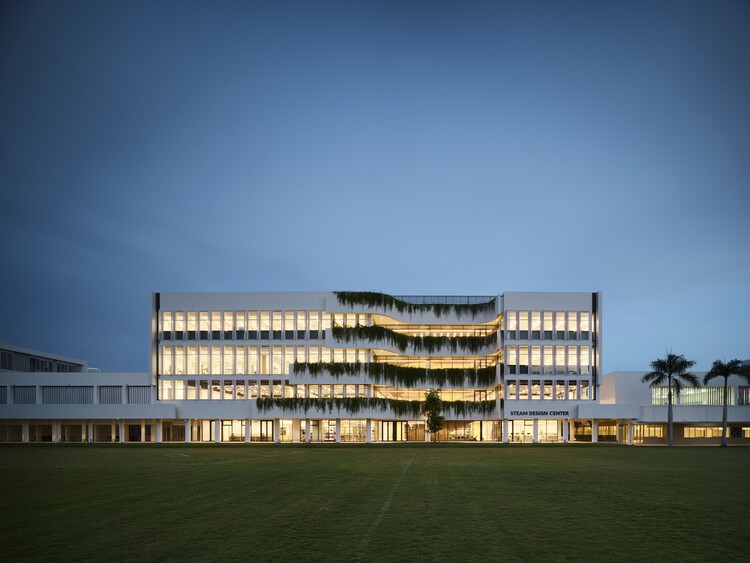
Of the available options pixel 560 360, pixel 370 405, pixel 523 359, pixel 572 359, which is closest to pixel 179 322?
A: pixel 370 405

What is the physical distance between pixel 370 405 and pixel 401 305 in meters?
15.4

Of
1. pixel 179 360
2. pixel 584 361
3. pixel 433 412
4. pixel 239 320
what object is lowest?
pixel 433 412

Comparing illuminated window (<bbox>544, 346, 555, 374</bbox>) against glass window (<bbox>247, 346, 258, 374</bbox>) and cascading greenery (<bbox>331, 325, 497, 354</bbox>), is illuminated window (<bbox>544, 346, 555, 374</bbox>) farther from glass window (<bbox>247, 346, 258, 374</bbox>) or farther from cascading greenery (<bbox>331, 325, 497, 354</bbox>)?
glass window (<bbox>247, 346, 258, 374</bbox>)

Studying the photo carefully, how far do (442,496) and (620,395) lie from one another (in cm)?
7431

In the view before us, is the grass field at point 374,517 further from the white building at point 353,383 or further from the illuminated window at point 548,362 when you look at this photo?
the illuminated window at point 548,362

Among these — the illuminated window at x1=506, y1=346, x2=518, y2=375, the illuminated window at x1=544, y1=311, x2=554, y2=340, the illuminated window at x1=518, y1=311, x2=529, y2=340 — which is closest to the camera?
the illuminated window at x1=506, y1=346, x2=518, y2=375

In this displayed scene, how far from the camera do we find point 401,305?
90.4m

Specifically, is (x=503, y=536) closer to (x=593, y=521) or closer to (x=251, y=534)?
(x=593, y=521)

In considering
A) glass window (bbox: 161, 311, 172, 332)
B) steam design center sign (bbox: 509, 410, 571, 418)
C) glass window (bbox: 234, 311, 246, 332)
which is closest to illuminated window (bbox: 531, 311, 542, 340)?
steam design center sign (bbox: 509, 410, 571, 418)

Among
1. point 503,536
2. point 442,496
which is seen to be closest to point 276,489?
point 442,496

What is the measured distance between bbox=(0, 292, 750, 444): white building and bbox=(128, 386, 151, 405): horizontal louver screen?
18 cm

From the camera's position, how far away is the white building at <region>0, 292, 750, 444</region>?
272 feet

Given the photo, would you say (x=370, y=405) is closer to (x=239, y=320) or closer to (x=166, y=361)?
(x=239, y=320)

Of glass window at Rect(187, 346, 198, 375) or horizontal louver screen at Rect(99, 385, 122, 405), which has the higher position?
glass window at Rect(187, 346, 198, 375)
